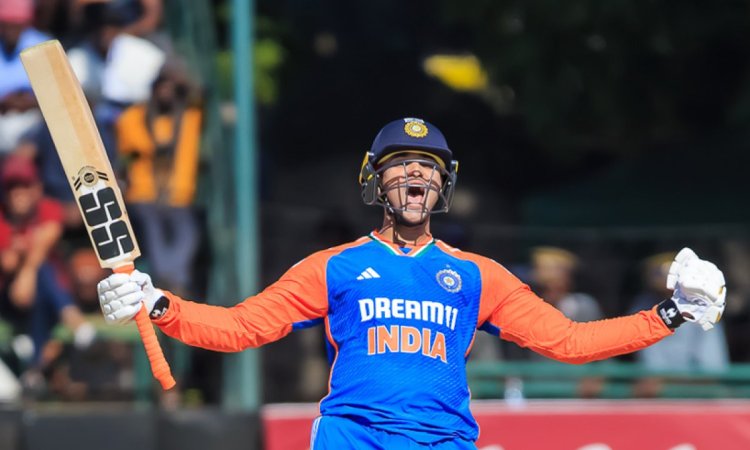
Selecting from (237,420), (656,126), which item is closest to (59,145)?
(237,420)

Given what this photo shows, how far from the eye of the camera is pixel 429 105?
16797mm

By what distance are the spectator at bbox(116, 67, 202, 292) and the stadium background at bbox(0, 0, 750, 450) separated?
50 centimetres

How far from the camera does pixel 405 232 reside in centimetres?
592

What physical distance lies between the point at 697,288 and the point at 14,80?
5778mm

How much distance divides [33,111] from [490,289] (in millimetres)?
5109

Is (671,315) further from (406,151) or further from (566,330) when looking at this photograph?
(406,151)

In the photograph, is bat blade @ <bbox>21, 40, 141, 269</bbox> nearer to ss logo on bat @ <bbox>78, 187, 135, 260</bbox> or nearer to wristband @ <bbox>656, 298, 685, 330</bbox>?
ss logo on bat @ <bbox>78, 187, 135, 260</bbox>

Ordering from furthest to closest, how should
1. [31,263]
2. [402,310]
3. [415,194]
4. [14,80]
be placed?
[14,80] → [31,263] → [415,194] → [402,310]

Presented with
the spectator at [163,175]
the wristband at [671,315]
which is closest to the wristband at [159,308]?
the wristband at [671,315]

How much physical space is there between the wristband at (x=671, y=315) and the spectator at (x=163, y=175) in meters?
4.92

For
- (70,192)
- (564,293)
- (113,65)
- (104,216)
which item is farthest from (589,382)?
(104,216)

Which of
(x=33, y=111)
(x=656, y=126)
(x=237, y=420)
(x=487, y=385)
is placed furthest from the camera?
(x=656, y=126)

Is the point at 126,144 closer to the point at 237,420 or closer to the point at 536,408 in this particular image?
the point at 237,420

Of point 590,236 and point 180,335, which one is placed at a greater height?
point 590,236
